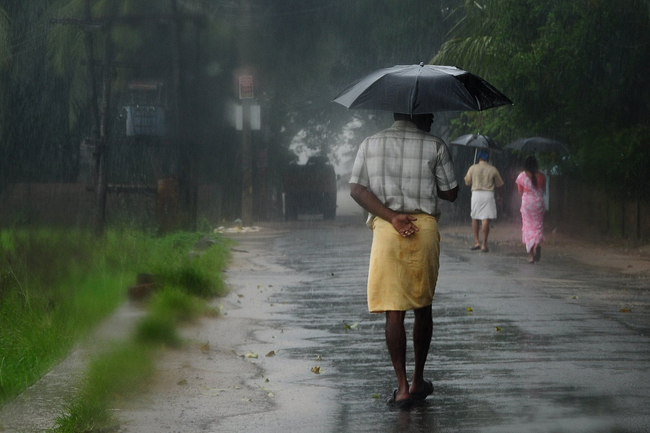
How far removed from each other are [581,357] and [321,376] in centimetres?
192

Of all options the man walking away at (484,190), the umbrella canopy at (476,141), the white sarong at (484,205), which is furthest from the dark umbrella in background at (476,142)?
the white sarong at (484,205)

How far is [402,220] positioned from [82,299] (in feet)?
13.3

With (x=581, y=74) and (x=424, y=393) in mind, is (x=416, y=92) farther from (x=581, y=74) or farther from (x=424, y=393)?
(x=581, y=74)

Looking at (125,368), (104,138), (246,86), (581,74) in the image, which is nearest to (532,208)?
(581,74)

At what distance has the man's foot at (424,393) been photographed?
5.99m

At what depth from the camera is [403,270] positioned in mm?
5941

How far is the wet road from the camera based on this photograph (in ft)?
18.3

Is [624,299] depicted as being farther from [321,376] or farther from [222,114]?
[222,114]

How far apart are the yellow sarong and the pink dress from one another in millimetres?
9929

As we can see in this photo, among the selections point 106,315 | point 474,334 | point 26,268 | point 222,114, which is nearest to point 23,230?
point 26,268

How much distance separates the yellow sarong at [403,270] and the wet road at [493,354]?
595 mm

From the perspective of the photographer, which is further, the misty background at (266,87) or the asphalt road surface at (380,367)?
the misty background at (266,87)

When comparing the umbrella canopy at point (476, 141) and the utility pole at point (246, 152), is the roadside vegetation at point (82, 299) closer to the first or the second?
the umbrella canopy at point (476, 141)

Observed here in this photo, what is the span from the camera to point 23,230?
12.0 metres
